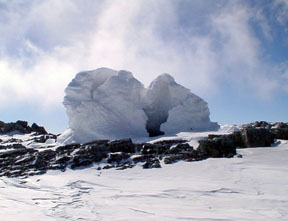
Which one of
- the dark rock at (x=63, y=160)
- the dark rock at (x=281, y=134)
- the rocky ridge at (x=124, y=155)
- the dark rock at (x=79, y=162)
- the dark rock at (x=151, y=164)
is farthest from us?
the dark rock at (x=281, y=134)

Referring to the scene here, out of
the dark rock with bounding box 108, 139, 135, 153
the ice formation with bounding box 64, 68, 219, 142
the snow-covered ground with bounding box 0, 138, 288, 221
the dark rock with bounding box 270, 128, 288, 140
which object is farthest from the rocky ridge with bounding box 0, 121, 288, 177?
the ice formation with bounding box 64, 68, 219, 142

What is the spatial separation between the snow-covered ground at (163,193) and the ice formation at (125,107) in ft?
48.5

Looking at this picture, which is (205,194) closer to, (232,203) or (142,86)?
(232,203)

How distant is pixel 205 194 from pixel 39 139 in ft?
97.2

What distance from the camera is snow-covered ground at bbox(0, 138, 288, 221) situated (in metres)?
6.08

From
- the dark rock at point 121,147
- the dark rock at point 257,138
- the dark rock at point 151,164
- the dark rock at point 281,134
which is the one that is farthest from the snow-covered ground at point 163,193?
the dark rock at point 281,134

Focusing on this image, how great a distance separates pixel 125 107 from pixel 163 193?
69.6 feet

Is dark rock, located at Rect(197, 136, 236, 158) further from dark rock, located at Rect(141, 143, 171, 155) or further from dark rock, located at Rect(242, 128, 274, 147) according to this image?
dark rock, located at Rect(242, 128, 274, 147)

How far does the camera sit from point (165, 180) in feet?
33.2

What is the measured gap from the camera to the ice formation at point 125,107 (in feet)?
91.4

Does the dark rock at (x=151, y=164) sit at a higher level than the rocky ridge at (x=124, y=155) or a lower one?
lower

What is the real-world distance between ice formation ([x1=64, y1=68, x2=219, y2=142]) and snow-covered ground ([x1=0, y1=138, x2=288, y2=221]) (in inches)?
582

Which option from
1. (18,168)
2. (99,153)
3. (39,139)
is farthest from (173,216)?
(39,139)

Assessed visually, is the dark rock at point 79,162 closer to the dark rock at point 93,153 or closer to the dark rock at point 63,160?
the dark rock at point 93,153
